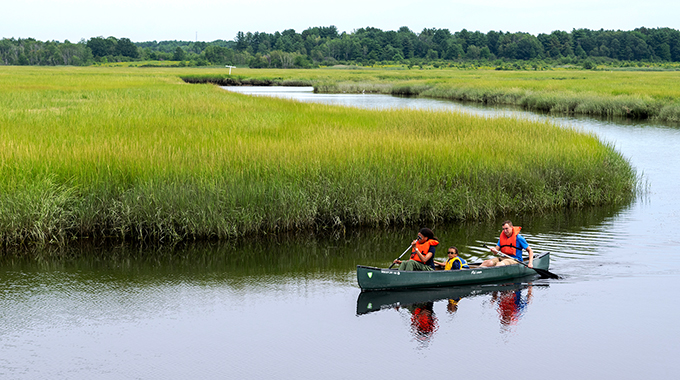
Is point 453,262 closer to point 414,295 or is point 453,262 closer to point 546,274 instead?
point 414,295

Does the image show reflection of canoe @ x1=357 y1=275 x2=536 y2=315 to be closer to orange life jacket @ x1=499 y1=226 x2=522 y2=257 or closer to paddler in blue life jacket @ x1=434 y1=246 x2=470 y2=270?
paddler in blue life jacket @ x1=434 y1=246 x2=470 y2=270

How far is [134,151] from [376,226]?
6325 millimetres

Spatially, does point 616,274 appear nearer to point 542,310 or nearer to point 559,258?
point 559,258

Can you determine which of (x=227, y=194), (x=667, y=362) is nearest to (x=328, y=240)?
(x=227, y=194)

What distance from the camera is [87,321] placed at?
379 inches

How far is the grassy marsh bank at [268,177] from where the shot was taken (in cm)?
1391

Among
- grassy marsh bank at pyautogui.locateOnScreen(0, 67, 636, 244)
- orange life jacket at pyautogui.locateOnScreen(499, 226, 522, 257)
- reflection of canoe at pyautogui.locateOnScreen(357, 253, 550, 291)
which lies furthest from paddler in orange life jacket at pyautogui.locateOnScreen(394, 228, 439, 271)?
grassy marsh bank at pyautogui.locateOnScreen(0, 67, 636, 244)

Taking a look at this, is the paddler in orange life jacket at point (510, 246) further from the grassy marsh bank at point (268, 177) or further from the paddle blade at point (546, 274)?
the grassy marsh bank at point (268, 177)

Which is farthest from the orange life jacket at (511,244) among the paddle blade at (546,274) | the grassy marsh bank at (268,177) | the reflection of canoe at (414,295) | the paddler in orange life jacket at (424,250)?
the grassy marsh bank at (268,177)

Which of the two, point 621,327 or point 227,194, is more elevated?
point 227,194

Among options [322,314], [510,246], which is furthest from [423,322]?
[510,246]

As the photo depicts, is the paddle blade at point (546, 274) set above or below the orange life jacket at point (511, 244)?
below

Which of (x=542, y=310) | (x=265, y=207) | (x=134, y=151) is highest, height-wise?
(x=134, y=151)

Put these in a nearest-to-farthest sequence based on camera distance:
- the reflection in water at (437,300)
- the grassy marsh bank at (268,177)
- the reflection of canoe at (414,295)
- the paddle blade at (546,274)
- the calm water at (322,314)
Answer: the calm water at (322,314) < the reflection in water at (437,300) < the reflection of canoe at (414,295) < the paddle blade at (546,274) < the grassy marsh bank at (268,177)
